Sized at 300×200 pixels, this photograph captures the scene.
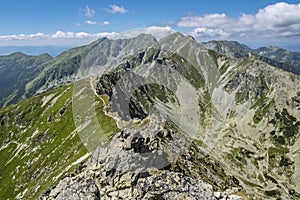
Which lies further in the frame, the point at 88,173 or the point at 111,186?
the point at 88,173

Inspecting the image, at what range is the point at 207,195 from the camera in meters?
34.2

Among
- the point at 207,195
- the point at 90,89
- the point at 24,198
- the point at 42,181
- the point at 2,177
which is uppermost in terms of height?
the point at 207,195

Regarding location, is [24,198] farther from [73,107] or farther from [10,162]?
[73,107]

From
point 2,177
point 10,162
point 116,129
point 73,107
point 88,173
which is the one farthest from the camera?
point 73,107

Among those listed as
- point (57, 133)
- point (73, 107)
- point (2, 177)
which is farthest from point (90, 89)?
point (2, 177)

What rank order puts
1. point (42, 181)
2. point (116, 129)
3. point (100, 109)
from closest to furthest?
point (116, 129), point (42, 181), point (100, 109)

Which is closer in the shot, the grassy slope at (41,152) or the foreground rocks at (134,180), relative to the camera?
the foreground rocks at (134,180)

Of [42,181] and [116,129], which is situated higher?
[116,129]

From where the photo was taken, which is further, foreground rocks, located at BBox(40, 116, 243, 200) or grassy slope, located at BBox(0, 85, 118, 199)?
grassy slope, located at BBox(0, 85, 118, 199)

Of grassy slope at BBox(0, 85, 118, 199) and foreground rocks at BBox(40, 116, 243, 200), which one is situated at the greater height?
foreground rocks at BBox(40, 116, 243, 200)

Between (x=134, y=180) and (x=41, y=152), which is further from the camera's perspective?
(x=41, y=152)

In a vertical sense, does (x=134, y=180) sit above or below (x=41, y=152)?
above

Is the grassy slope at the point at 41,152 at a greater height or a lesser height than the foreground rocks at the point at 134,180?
lesser

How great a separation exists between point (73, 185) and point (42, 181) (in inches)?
3412
